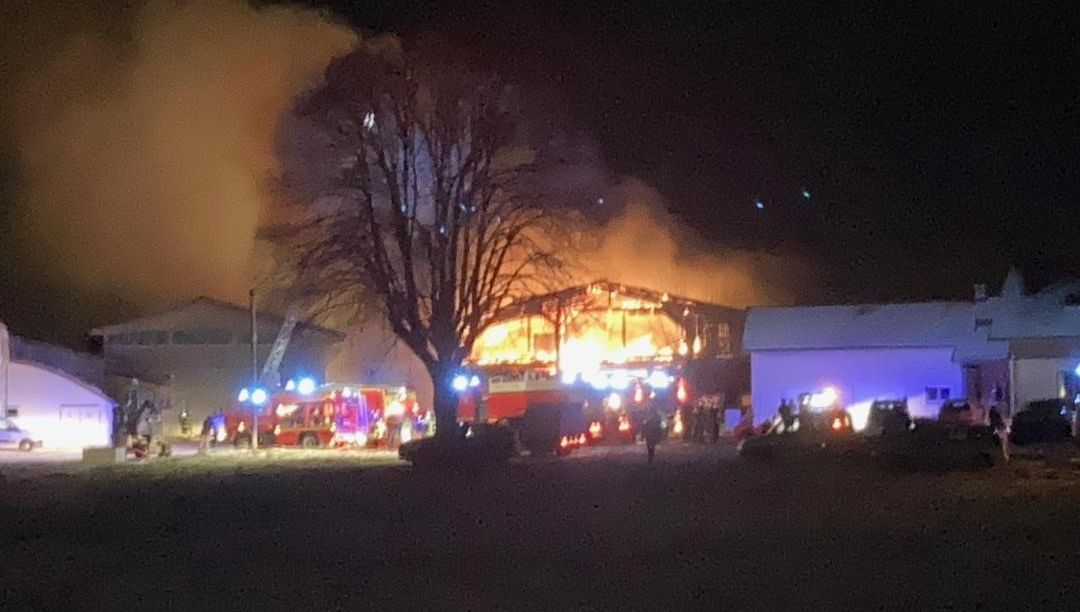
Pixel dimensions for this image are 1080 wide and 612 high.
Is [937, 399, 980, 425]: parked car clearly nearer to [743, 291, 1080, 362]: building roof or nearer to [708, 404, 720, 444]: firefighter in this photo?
[708, 404, 720, 444]: firefighter

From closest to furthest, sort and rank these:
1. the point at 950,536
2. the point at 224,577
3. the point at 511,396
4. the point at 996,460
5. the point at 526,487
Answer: the point at 224,577, the point at 950,536, the point at 526,487, the point at 996,460, the point at 511,396

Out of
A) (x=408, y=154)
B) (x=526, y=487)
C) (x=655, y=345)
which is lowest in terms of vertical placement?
(x=526, y=487)

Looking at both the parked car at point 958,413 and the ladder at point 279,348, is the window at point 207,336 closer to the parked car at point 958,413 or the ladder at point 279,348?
the ladder at point 279,348

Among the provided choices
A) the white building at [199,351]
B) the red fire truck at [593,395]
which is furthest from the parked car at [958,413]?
the white building at [199,351]

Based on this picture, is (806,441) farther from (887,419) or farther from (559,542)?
(559,542)

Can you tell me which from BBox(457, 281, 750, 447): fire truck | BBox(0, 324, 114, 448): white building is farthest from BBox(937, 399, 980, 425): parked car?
BBox(0, 324, 114, 448): white building

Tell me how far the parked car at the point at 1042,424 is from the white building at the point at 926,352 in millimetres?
11602

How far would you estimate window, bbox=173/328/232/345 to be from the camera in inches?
2453

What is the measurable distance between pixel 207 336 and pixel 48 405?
1114 cm

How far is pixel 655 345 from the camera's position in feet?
188

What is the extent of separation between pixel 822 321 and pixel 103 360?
3294cm

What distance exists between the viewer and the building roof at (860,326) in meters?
51.2

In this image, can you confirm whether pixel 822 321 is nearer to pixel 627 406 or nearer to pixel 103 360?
pixel 627 406

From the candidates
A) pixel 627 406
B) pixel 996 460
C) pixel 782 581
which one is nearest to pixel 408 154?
pixel 627 406
